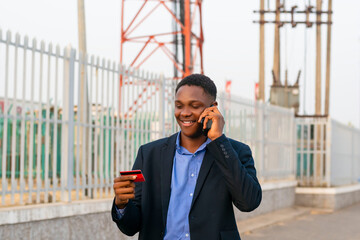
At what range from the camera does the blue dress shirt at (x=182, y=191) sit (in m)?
2.60

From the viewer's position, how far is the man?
258cm

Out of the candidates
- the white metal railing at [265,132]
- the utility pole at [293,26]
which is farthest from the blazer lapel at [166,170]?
the utility pole at [293,26]

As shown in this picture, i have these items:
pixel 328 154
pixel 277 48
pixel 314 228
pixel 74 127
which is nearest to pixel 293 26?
pixel 277 48

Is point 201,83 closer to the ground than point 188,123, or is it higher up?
higher up

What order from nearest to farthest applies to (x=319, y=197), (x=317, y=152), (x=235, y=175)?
(x=235, y=175) → (x=319, y=197) → (x=317, y=152)

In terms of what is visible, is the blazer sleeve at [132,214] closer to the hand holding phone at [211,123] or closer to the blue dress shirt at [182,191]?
the blue dress shirt at [182,191]

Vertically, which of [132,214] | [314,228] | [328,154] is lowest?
[314,228]

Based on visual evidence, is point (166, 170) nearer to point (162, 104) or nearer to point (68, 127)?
point (68, 127)

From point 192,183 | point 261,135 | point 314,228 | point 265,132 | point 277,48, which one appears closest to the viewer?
point 192,183

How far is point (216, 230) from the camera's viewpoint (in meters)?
2.59

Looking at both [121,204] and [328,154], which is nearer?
[121,204]

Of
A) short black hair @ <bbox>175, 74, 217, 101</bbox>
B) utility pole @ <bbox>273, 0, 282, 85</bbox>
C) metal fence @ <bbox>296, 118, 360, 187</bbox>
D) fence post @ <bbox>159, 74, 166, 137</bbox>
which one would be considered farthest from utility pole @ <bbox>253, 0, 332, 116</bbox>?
short black hair @ <bbox>175, 74, 217, 101</bbox>

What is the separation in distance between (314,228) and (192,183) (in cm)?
851

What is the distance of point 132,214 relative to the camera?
2.68 meters
